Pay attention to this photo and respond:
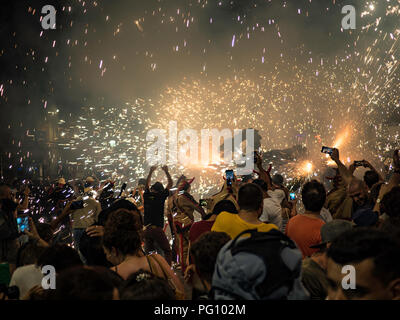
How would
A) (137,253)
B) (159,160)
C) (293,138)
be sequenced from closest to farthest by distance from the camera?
(137,253), (293,138), (159,160)

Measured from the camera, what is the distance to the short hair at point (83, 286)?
5.88 ft

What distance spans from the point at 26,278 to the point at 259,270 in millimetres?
2190

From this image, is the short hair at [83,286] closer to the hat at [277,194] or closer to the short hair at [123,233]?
the short hair at [123,233]

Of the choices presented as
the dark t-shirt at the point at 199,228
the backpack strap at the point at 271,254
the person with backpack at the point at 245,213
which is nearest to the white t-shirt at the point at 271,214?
the dark t-shirt at the point at 199,228

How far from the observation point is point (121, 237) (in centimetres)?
308

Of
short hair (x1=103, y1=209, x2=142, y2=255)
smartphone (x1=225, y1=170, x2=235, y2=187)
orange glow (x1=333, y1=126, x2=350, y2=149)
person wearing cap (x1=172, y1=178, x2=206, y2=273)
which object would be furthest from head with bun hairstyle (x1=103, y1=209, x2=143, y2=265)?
orange glow (x1=333, y1=126, x2=350, y2=149)

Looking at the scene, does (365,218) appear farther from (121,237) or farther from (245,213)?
(121,237)

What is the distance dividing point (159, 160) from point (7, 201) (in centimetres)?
2890

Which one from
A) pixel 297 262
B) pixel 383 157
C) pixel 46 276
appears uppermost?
pixel 383 157

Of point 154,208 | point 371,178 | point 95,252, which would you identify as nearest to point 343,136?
point 154,208

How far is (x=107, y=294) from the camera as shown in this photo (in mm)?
1844

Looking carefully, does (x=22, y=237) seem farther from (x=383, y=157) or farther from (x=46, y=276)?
(x=383, y=157)

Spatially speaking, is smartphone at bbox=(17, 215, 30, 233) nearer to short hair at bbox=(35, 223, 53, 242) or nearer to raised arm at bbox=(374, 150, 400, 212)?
short hair at bbox=(35, 223, 53, 242)
